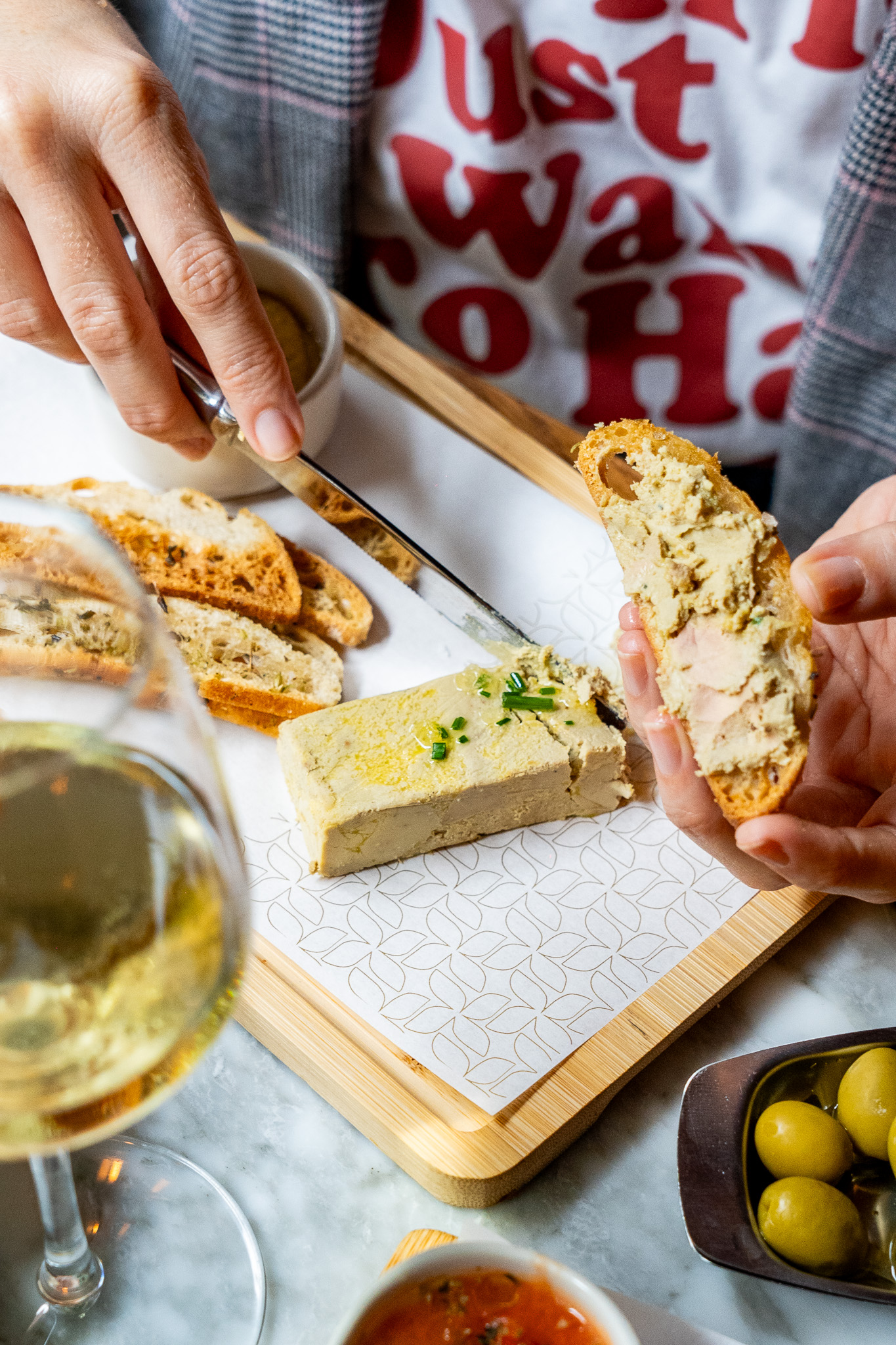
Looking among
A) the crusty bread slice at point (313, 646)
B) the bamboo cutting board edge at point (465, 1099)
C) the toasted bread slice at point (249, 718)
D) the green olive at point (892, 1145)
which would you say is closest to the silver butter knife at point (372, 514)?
the crusty bread slice at point (313, 646)

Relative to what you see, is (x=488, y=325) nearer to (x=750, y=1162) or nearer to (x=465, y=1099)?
(x=465, y=1099)

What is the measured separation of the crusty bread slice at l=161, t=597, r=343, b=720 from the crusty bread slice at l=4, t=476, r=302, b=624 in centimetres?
4

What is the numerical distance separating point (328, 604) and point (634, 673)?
0.65m

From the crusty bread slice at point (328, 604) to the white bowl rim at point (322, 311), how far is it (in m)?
0.32

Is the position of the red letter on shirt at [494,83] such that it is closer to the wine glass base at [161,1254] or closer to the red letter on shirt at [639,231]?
the red letter on shirt at [639,231]

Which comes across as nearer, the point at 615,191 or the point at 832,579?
the point at 832,579

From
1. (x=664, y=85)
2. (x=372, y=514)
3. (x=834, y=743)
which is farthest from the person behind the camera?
(x=664, y=85)

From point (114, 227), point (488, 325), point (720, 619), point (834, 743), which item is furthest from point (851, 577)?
point (488, 325)

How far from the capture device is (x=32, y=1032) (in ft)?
3.04

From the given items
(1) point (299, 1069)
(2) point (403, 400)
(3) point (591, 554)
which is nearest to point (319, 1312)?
(1) point (299, 1069)

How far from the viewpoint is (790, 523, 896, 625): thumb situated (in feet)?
4.50

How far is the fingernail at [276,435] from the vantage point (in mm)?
1836

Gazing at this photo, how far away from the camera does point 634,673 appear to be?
166cm

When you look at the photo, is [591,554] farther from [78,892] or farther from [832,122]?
[78,892]
